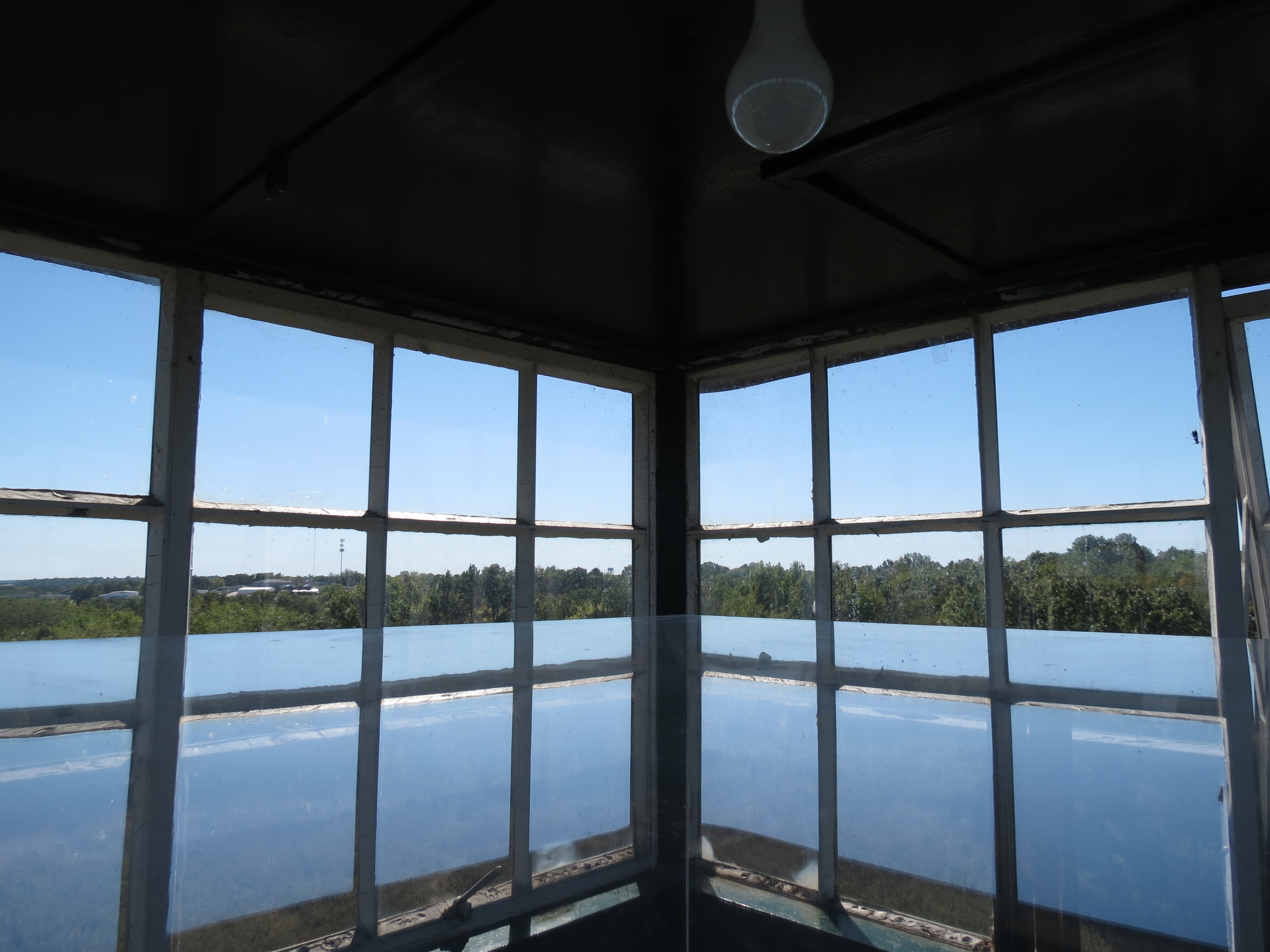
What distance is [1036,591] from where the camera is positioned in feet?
13.4

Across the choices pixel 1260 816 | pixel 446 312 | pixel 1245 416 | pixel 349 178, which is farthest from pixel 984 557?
pixel 1260 816

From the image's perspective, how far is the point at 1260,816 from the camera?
57 cm

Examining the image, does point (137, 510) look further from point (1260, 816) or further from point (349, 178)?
point (1260, 816)

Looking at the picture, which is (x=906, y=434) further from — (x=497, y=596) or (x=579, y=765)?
(x=579, y=765)

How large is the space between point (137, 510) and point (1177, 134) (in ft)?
14.8

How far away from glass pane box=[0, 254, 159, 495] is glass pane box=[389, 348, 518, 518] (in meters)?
1.22

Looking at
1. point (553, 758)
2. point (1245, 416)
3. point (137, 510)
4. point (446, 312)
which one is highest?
point (446, 312)

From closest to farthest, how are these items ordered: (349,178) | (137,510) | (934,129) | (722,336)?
(934,129) < (349,178) < (137,510) < (722,336)

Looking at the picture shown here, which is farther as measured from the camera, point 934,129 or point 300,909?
point 934,129

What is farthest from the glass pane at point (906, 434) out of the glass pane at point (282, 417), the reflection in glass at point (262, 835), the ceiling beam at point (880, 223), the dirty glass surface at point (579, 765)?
the reflection in glass at point (262, 835)

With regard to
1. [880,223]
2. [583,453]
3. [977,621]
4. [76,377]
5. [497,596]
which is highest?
[880,223]

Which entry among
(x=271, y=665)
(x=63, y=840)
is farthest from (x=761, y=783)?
(x=271, y=665)

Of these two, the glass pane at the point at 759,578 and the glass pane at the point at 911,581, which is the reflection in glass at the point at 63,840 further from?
the glass pane at the point at 759,578

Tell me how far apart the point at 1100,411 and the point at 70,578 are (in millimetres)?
4935
